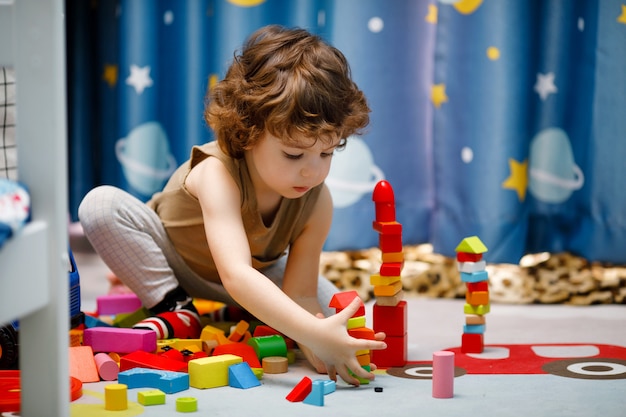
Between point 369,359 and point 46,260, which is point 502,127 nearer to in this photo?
point 369,359

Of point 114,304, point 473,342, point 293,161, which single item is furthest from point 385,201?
point 114,304

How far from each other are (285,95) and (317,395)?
421mm

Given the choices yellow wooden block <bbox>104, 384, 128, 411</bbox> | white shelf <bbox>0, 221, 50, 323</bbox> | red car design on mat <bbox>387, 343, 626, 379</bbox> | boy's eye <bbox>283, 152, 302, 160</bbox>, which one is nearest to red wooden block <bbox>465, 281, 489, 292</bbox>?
red car design on mat <bbox>387, 343, 626, 379</bbox>

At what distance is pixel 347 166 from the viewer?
6.27ft

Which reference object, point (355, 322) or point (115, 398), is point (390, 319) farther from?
point (115, 398)

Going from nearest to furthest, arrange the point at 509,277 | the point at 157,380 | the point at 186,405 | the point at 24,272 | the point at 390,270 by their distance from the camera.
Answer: the point at 24,272, the point at 186,405, the point at 157,380, the point at 390,270, the point at 509,277

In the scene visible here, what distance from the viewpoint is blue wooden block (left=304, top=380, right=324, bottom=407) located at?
43.1 inches

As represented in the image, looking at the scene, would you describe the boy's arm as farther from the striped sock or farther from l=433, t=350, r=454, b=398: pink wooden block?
the striped sock

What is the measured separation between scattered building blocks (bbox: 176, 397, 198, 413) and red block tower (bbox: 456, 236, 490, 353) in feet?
1.50

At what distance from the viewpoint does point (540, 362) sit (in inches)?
51.3

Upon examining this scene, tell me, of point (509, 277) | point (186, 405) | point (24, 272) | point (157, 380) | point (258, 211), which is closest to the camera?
point (24, 272)

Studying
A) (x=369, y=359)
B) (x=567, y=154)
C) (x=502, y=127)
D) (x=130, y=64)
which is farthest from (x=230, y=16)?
(x=369, y=359)

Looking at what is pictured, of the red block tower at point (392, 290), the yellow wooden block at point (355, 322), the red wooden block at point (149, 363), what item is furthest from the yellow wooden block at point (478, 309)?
the red wooden block at point (149, 363)

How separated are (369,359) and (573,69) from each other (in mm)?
890
